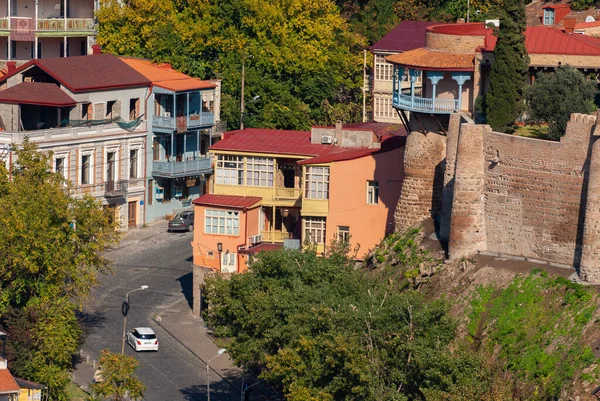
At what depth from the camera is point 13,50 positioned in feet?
414

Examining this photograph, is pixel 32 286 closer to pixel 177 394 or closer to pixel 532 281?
pixel 177 394

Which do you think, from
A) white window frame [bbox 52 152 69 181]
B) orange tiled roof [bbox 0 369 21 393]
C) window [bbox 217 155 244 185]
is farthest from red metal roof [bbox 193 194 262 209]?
orange tiled roof [bbox 0 369 21 393]

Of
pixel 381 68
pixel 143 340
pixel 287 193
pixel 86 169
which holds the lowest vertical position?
pixel 143 340

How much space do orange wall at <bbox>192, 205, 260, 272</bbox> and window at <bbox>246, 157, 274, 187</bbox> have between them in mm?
1580

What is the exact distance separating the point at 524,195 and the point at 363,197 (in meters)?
13.4

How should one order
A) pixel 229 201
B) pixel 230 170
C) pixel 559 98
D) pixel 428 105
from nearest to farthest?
pixel 559 98 < pixel 428 105 < pixel 229 201 < pixel 230 170

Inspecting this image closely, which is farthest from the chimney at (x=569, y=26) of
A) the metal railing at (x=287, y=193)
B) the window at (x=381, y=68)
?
the window at (x=381, y=68)

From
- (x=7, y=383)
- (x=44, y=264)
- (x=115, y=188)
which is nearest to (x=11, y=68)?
(x=115, y=188)

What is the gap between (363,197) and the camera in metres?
95.1

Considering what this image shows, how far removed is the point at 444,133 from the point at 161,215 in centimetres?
2387

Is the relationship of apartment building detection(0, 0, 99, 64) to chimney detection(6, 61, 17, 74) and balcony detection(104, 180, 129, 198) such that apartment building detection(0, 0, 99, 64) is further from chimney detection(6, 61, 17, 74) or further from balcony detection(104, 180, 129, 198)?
balcony detection(104, 180, 129, 198)

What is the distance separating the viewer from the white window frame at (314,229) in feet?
314

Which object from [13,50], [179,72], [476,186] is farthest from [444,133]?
[13,50]

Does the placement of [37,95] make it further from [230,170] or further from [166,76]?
[230,170]
